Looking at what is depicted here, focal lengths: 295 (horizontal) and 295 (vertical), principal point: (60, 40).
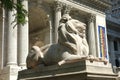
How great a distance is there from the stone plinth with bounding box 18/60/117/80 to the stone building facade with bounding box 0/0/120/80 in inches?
619

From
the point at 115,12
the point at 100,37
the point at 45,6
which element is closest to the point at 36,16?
the point at 45,6

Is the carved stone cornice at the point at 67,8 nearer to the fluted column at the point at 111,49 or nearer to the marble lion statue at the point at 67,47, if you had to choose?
the fluted column at the point at 111,49

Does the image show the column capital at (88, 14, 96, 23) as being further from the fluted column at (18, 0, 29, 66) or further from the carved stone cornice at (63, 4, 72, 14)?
→ the fluted column at (18, 0, 29, 66)

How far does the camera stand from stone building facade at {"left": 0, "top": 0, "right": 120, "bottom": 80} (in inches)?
1060

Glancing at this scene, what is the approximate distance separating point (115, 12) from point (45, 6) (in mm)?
44505

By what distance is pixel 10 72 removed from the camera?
2586cm

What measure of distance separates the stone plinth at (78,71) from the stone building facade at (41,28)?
15.7 meters

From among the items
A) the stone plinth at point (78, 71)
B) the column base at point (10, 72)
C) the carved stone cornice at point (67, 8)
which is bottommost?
the column base at point (10, 72)

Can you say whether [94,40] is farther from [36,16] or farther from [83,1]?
[36,16]

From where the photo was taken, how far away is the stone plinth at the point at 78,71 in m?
6.08

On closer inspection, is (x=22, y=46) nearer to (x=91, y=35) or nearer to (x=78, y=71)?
(x=91, y=35)

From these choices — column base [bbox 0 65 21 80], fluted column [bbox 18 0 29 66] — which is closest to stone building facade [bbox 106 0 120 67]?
fluted column [bbox 18 0 29 66]

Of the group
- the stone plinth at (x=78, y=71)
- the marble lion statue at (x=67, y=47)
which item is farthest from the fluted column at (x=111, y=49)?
the stone plinth at (x=78, y=71)

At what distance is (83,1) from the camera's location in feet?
118
